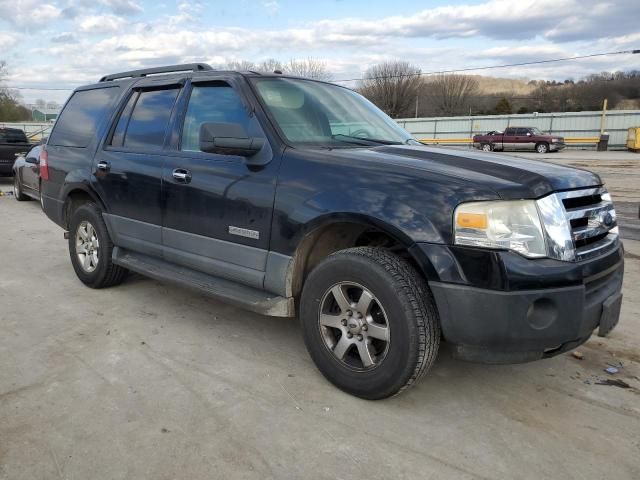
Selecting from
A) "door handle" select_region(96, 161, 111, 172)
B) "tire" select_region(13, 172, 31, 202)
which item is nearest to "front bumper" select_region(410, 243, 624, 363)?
"door handle" select_region(96, 161, 111, 172)

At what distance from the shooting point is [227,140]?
324 centimetres

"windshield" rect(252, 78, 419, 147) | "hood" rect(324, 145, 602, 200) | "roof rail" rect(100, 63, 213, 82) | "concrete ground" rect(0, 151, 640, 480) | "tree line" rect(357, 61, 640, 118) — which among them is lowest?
"concrete ground" rect(0, 151, 640, 480)

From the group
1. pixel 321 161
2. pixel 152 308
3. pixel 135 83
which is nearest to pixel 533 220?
pixel 321 161

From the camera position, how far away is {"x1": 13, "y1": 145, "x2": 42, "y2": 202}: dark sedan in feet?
32.6

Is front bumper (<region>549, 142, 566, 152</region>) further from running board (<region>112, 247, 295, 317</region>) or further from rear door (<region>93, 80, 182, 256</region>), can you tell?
running board (<region>112, 247, 295, 317</region>)

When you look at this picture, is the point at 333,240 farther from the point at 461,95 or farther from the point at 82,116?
the point at 461,95

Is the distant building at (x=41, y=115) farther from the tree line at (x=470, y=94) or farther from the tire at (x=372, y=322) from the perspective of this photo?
the tire at (x=372, y=322)

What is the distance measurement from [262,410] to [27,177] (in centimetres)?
966

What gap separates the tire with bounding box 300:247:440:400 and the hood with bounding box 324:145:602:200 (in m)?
0.53

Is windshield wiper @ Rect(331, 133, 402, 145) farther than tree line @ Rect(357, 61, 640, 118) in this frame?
No

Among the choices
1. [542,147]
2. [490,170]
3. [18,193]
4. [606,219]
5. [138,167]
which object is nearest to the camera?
[490,170]

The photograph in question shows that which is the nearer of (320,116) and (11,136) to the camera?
(320,116)

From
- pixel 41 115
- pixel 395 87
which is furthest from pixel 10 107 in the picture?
pixel 395 87

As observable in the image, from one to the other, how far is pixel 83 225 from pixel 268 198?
258cm
